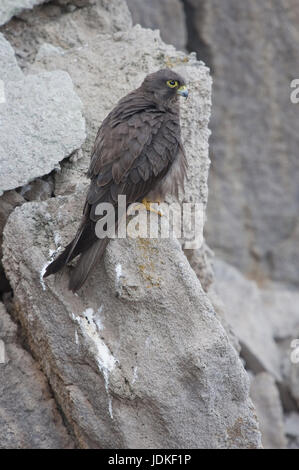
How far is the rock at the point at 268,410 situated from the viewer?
6164mm

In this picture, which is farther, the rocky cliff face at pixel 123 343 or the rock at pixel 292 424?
the rock at pixel 292 424

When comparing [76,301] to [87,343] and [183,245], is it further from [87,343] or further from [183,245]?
[183,245]

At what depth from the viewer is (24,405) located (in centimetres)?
427

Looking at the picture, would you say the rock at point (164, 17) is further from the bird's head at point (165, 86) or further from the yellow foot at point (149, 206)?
the yellow foot at point (149, 206)

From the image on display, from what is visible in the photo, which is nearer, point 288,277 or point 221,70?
point 221,70

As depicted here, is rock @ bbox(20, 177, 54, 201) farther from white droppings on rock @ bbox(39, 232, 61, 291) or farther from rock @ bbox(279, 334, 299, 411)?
rock @ bbox(279, 334, 299, 411)

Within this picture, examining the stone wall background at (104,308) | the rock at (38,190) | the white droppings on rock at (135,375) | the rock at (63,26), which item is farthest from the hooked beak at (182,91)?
the white droppings on rock at (135,375)

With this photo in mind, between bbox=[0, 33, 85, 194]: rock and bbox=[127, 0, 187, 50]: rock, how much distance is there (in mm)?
2862

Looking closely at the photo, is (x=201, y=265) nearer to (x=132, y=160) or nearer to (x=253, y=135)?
(x=132, y=160)

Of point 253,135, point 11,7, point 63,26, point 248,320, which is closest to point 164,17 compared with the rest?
point 253,135

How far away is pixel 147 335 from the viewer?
404cm

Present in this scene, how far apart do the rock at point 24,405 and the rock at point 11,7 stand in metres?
2.28

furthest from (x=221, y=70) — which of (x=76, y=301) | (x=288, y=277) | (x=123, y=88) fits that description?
(x=76, y=301)
